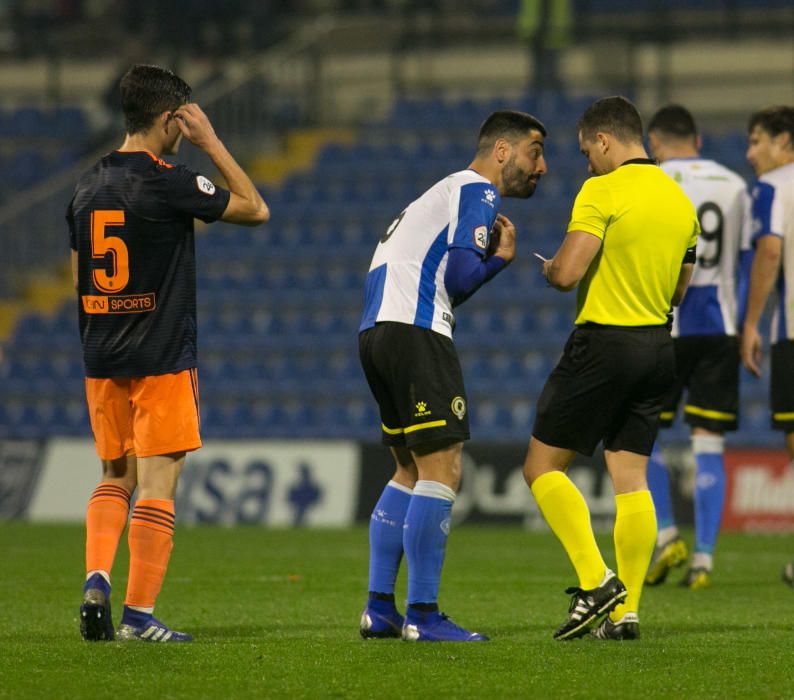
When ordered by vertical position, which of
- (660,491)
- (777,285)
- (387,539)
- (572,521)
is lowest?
(660,491)

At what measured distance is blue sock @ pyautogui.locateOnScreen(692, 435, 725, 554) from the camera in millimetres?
7754

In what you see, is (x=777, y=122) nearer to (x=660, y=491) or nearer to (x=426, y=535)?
(x=660, y=491)

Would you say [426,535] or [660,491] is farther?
[660,491]

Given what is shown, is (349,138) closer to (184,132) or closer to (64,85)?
(64,85)

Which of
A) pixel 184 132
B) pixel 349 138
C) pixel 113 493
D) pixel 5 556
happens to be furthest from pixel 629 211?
pixel 349 138

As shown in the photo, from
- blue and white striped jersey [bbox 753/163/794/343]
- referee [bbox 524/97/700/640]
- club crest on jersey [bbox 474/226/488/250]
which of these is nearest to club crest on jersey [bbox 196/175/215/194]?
club crest on jersey [bbox 474/226/488/250]

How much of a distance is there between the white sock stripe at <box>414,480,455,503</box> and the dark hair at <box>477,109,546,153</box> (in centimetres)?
123

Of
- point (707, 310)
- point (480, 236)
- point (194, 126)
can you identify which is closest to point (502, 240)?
point (480, 236)

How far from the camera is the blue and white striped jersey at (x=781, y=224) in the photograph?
7.63 m

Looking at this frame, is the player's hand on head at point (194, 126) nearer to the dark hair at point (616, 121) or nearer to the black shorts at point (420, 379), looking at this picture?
the black shorts at point (420, 379)

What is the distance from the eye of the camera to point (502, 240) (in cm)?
541

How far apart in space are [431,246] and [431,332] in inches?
12.1

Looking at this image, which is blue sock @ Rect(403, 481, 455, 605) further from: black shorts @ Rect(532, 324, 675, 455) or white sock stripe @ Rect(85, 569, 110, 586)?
white sock stripe @ Rect(85, 569, 110, 586)

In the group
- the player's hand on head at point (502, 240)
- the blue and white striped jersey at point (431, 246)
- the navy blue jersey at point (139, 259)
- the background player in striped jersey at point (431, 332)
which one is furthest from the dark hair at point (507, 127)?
the navy blue jersey at point (139, 259)
